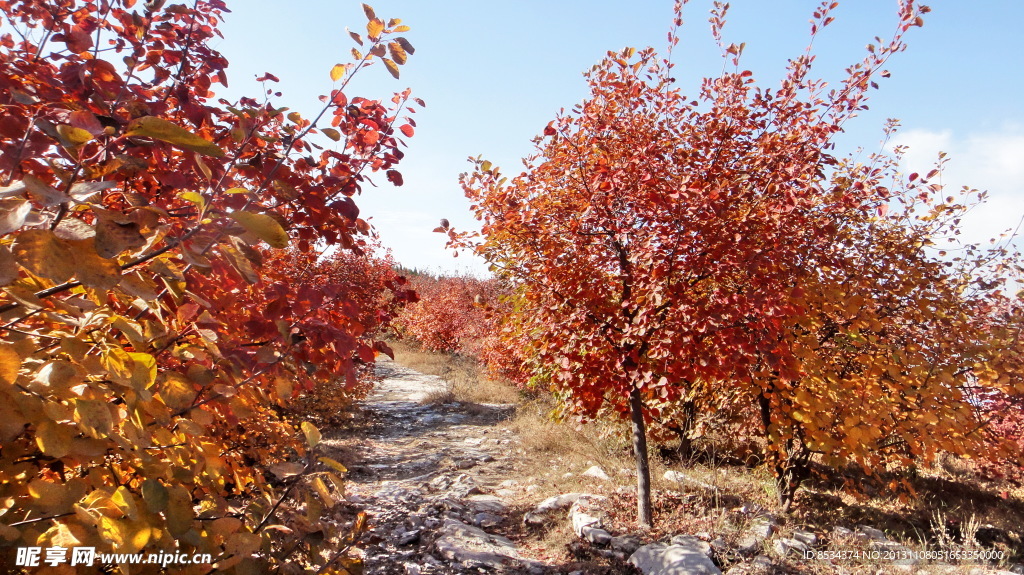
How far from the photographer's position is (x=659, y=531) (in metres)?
4.03

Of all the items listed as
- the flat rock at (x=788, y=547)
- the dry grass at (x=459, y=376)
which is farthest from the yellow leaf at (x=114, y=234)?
the dry grass at (x=459, y=376)

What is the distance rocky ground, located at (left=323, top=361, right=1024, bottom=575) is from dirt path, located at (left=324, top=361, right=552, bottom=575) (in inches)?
0.5

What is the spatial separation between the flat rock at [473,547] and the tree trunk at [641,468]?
1054 mm

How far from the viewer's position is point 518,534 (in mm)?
4379

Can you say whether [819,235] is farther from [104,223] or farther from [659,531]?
[104,223]

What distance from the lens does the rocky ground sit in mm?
3541

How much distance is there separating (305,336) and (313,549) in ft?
1.99

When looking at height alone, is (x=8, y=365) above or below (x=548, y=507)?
above

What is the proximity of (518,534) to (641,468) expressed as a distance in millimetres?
1180

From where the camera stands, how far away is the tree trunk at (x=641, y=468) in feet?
13.6

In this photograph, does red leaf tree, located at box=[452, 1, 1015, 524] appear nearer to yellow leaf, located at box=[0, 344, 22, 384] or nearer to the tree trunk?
the tree trunk

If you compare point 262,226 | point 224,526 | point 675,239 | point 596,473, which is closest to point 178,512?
point 224,526

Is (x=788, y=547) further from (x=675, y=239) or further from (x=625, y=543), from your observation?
(x=675, y=239)

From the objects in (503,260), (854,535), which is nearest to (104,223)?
(503,260)
